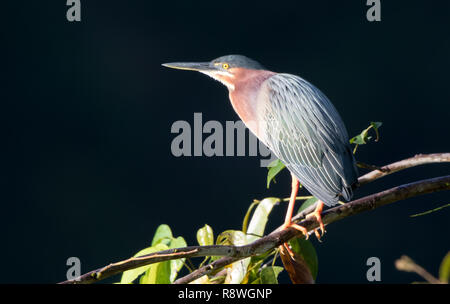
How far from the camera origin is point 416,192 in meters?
0.78

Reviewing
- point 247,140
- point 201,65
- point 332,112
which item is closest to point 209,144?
point 247,140

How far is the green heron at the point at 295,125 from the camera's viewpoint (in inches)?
33.2

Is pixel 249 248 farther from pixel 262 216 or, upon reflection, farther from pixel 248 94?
pixel 248 94

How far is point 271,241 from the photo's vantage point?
0.71 metres

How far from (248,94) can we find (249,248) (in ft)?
1.30

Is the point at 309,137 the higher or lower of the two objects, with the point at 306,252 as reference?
higher

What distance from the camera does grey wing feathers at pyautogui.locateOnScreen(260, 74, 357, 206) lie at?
84 centimetres

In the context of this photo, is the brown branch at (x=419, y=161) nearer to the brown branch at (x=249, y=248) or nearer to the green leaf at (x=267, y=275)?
the brown branch at (x=249, y=248)

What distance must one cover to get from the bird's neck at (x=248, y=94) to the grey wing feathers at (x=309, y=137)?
0.06ft

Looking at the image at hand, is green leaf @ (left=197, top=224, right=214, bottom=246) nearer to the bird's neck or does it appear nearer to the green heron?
the green heron

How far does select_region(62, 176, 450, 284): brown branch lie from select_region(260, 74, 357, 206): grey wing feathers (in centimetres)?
5

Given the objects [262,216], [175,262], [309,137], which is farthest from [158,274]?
[309,137]
